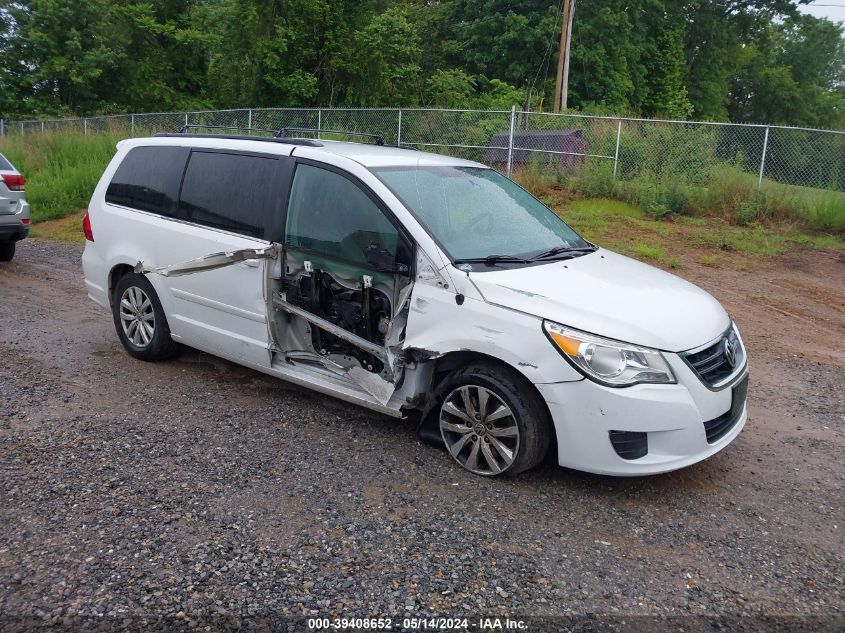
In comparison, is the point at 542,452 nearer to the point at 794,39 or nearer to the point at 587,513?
the point at 587,513

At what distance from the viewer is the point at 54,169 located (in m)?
18.2

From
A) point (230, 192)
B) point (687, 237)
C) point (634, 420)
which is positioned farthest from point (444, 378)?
point (687, 237)

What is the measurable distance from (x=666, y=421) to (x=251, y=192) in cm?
319

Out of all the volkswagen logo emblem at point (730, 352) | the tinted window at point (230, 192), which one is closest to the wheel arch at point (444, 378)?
the volkswagen logo emblem at point (730, 352)

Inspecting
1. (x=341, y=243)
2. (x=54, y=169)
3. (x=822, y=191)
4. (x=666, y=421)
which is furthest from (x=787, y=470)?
(x=54, y=169)

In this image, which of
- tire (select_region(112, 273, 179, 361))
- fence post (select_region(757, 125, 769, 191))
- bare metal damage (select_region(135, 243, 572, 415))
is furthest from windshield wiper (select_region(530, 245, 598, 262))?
fence post (select_region(757, 125, 769, 191))

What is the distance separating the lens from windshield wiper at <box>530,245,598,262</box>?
4.82 metres

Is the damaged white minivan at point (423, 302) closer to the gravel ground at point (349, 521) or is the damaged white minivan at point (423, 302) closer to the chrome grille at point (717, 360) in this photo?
the chrome grille at point (717, 360)

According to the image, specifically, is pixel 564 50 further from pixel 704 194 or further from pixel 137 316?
pixel 137 316

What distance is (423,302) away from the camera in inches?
174

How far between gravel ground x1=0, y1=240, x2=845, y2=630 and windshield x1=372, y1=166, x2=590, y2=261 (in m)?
1.32

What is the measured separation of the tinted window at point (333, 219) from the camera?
4.70 meters

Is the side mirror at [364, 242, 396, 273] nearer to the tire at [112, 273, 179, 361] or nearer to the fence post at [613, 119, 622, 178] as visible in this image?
the tire at [112, 273, 179, 361]

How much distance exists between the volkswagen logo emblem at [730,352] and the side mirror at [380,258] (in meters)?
1.99
